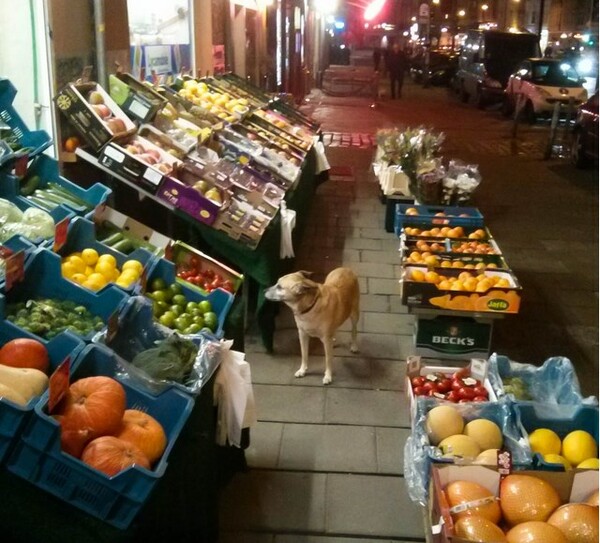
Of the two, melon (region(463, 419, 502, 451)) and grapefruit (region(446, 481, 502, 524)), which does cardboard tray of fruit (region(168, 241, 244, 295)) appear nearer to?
melon (region(463, 419, 502, 451))

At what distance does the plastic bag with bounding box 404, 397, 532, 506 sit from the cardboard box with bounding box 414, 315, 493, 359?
148 centimetres

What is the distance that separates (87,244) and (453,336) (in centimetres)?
249

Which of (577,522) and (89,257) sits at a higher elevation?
(89,257)

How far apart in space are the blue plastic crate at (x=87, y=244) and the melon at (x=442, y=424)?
1591 mm

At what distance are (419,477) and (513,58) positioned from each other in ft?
69.2

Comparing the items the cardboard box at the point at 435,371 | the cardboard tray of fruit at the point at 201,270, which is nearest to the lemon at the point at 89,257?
the cardboard tray of fruit at the point at 201,270

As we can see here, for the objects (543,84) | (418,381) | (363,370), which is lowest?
(363,370)

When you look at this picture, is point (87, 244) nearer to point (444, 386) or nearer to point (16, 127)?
point (16, 127)

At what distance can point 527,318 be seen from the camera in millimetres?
5664

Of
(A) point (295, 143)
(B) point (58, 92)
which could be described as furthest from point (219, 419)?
(A) point (295, 143)

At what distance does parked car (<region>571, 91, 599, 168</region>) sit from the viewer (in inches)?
461

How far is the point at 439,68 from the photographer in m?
31.9

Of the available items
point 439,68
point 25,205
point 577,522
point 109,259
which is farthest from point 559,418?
point 439,68

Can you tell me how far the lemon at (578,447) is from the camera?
3.11 m
